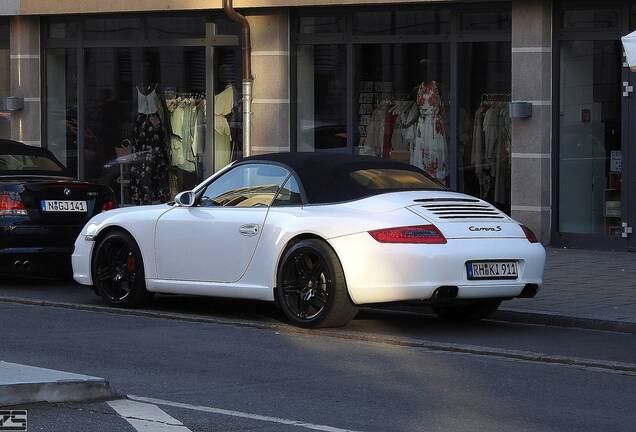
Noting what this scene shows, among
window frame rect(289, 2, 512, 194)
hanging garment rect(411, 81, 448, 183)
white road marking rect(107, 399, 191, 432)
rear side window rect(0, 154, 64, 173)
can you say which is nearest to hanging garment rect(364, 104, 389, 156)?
window frame rect(289, 2, 512, 194)

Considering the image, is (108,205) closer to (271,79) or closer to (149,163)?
(271,79)

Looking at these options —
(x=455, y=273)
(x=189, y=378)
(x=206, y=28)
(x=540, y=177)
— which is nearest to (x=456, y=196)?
(x=455, y=273)

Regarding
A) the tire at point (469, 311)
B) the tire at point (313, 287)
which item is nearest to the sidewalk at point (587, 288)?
the tire at point (469, 311)

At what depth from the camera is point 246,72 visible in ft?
65.6

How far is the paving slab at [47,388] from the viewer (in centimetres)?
776

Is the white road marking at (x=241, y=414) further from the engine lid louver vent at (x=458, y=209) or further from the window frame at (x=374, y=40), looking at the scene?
the window frame at (x=374, y=40)

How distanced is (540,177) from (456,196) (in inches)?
265

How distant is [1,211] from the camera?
14.6 m

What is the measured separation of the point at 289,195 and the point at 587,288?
11.8 feet

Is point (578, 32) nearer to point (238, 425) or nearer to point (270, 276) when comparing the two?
point (270, 276)

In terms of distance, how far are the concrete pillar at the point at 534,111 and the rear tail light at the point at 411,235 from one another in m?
7.49

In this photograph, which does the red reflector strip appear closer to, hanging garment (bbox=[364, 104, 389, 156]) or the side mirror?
the side mirror

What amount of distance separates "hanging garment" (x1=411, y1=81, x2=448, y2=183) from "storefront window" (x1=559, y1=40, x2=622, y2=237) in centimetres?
189

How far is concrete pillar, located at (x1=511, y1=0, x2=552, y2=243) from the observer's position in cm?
1827
